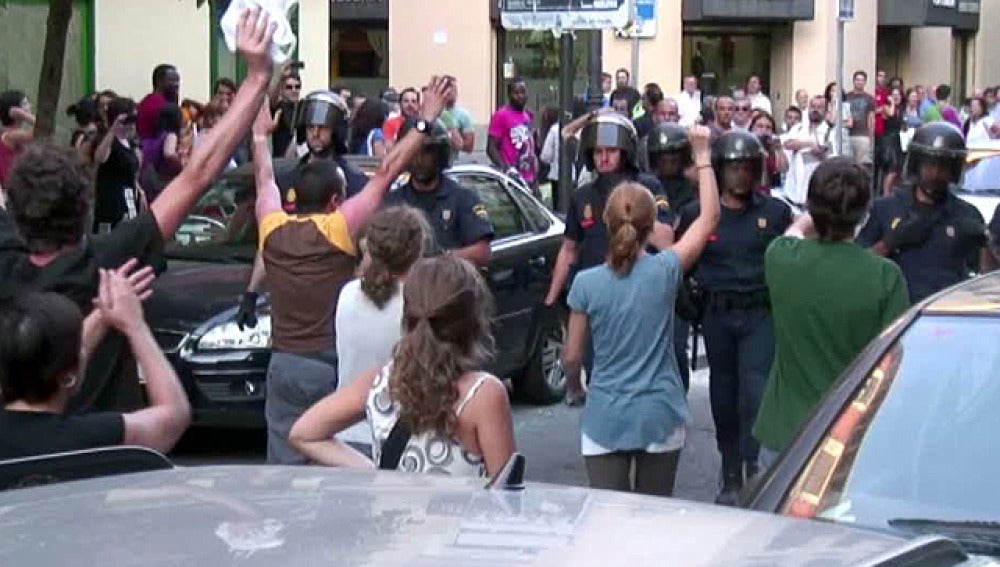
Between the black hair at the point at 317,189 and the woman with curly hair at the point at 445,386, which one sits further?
the black hair at the point at 317,189

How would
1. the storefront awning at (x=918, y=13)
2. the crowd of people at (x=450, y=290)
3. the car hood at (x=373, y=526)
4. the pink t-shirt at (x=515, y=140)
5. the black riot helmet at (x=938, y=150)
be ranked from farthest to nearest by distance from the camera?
the storefront awning at (x=918, y=13)
the pink t-shirt at (x=515, y=140)
the black riot helmet at (x=938, y=150)
the crowd of people at (x=450, y=290)
the car hood at (x=373, y=526)

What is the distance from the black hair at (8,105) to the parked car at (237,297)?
286 cm

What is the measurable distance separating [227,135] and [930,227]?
440 cm

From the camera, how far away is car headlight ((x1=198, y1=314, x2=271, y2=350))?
407 inches

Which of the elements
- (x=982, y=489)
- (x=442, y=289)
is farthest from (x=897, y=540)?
(x=442, y=289)

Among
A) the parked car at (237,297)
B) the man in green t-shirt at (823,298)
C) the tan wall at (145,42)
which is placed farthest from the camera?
the tan wall at (145,42)

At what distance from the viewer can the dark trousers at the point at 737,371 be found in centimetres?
881

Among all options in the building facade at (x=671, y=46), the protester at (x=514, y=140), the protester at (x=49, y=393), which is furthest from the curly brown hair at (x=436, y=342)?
the building facade at (x=671, y=46)

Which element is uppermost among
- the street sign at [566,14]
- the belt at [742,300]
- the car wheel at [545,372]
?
the street sign at [566,14]

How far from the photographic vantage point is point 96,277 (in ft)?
16.6

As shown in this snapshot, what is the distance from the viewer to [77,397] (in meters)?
4.93

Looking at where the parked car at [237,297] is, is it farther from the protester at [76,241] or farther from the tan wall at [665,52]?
the tan wall at [665,52]

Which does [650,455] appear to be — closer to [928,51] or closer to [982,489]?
[982,489]

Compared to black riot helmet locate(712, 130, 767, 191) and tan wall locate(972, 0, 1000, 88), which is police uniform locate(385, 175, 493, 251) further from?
tan wall locate(972, 0, 1000, 88)
